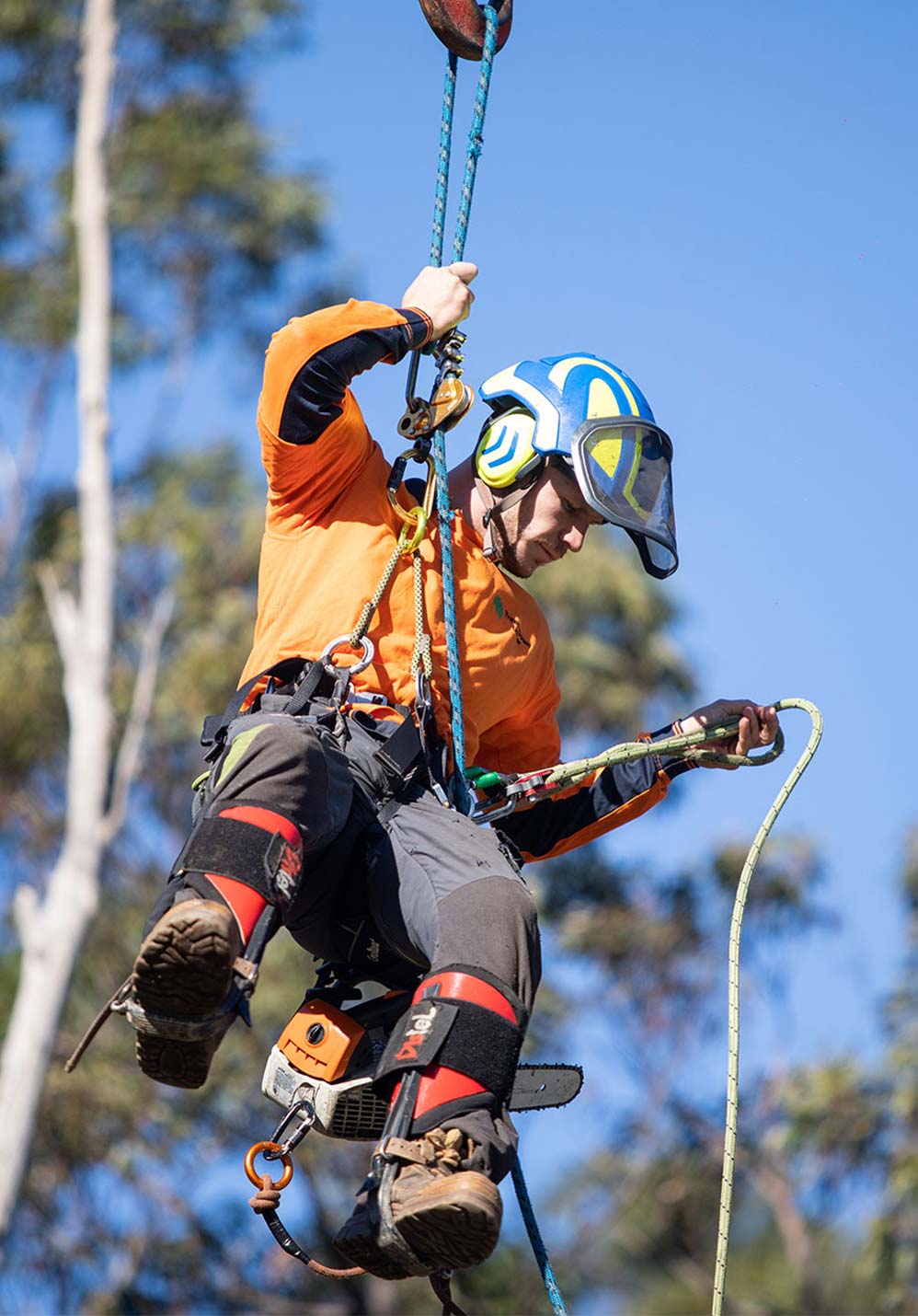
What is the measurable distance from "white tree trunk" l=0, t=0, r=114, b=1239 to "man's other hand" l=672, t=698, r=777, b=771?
788 centimetres

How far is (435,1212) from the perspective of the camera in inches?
108

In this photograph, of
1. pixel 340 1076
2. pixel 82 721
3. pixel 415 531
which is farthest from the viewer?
pixel 82 721

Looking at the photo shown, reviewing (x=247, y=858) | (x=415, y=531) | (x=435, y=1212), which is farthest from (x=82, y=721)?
(x=435, y=1212)

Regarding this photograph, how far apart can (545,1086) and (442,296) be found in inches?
60.4

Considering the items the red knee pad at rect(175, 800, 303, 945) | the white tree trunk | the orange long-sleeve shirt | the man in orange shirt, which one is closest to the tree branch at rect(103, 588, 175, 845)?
the white tree trunk

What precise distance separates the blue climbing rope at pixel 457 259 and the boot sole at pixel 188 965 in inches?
31.2

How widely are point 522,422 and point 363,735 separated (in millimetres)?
788

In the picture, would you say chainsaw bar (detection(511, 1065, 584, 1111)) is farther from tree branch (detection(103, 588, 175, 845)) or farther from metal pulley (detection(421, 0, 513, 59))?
tree branch (detection(103, 588, 175, 845))

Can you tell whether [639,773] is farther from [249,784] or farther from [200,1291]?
[200,1291]

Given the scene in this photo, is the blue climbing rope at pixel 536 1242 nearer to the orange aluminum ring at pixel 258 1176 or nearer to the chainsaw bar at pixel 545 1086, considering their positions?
the chainsaw bar at pixel 545 1086

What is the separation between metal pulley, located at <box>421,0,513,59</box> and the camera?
396 cm

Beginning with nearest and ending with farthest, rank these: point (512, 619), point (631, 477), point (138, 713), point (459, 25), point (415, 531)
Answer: point (415, 531)
point (631, 477)
point (512, 619)
point (459, 25)
point (138, 713)

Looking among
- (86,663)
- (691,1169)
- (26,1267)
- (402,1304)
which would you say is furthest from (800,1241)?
(86,663)

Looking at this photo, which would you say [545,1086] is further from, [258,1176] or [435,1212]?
[435,1212]
